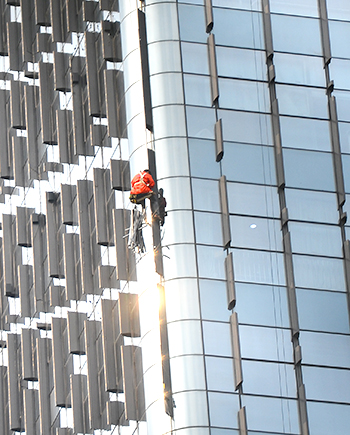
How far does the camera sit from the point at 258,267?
65.6 metres

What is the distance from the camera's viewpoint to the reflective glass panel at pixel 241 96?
6838 centimetres

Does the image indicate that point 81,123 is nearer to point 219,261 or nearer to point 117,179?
point 117,179

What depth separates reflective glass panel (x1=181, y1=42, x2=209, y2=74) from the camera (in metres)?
68.2

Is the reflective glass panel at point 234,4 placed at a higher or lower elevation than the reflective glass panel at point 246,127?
higher

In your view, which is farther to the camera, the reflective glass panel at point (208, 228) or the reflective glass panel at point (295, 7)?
the reflective glass panel at point (295, 7)

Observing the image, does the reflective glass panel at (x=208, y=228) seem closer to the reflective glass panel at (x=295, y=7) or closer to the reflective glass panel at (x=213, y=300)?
the reflective glass panel at (x=213, y=300)

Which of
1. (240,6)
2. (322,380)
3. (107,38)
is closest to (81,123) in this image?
(107,38)

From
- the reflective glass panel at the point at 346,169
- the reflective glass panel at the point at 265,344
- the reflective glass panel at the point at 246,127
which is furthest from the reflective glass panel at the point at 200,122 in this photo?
the reflective glass panel at the point at 265,344

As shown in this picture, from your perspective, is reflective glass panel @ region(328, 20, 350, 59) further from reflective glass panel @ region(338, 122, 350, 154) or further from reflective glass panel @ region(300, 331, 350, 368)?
reflective glass panel @ region(300, 331, 350, 368)

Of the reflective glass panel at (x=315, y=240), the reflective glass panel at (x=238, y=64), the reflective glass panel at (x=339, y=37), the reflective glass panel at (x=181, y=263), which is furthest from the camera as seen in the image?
the reflective glass panel at (x=339, y=37)

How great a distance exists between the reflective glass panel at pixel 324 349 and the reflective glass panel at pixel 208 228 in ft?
17.6

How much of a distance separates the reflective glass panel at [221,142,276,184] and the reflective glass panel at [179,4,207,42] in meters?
5.10

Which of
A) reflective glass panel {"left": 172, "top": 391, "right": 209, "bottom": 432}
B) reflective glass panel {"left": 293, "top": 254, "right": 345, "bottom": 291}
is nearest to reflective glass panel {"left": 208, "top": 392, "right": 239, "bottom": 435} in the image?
reflective glass panel {"left": 172, "top": 391, "right": 209, "bottom": 432}

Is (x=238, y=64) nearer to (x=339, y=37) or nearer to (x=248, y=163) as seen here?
(x=248, y=163)
